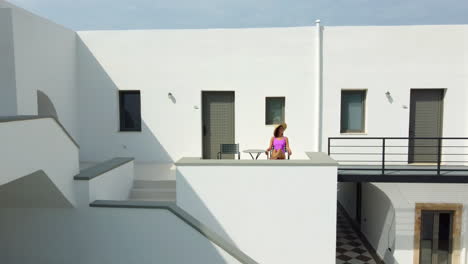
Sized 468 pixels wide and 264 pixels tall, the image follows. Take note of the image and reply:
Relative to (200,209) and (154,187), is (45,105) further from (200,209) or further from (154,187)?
(200,209)

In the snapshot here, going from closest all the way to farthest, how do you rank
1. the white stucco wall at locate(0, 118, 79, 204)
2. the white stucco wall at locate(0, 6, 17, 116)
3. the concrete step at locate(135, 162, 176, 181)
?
the white stucco wall at locate(0, 118, 79, 204)
the white stucco wall at locate(0, 6, 17, 116)
the concrete step at locate(135, 162, 176, 181)

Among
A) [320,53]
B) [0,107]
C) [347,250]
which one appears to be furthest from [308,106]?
[0,107]

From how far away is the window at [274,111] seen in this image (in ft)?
27.0

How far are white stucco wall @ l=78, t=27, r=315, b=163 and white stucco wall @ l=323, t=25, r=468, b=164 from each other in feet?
2.25

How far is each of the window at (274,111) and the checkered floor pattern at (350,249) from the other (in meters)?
4.50

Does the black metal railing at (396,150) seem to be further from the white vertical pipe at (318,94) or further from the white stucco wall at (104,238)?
the white stucco wall at (104,238)

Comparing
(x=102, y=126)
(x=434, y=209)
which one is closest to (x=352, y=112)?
(x=434, y=209)

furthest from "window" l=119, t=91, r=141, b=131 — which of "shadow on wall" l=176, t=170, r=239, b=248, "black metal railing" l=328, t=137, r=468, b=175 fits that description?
"black metal railing" l=328, t=137, r=468, b=175

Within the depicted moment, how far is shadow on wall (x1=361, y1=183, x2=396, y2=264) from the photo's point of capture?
7.54 meters

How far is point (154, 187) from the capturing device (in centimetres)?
605

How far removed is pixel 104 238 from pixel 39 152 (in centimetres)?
182

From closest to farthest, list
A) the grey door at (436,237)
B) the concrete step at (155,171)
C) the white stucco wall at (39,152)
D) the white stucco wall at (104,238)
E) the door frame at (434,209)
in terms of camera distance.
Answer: the white stucco wall at (39,152), the white stucco wall at (104,238), the concrete step at (155,171), the door frame at (434,209), the grey door at (436,237)

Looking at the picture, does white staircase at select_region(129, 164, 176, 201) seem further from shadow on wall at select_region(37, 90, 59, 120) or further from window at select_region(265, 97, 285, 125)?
window at select_region(265, 97, 285, 125)

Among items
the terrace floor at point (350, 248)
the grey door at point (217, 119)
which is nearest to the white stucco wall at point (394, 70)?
the grey door at point (217, 119)
